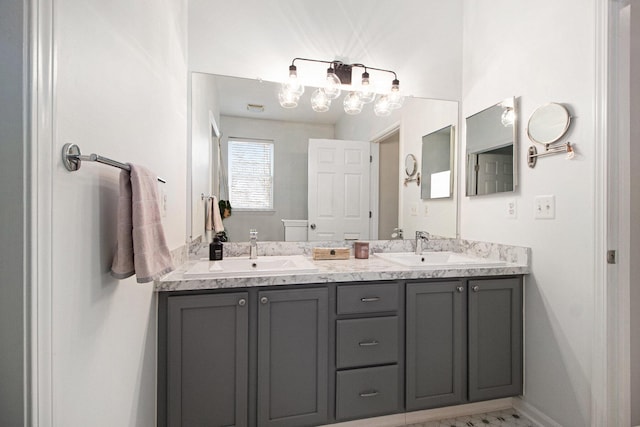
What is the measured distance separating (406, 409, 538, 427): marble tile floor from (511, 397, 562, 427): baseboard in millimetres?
25

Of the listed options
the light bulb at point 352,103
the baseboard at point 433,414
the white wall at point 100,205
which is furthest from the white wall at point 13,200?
the light bulb at point 352,103

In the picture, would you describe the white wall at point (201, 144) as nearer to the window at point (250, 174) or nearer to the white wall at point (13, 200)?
the window at point (250, 174)

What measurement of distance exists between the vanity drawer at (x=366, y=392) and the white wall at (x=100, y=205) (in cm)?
85

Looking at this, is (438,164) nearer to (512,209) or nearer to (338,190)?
(512,209)

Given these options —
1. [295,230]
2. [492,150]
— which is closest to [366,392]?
[295,230]

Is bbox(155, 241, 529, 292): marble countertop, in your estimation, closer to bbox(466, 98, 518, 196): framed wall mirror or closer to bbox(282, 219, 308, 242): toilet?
bbox(282, 219, 308, 242): toilet

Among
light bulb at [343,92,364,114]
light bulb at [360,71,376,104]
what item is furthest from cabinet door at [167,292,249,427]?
light bulb at [360,71,376,104]

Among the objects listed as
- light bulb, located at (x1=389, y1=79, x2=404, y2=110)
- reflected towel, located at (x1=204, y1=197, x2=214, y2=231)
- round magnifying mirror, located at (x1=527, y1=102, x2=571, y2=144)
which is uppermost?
→ light bulb, located at (x1=389, y1=79, x2=404, y2=110)

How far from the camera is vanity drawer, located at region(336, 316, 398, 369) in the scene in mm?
1455

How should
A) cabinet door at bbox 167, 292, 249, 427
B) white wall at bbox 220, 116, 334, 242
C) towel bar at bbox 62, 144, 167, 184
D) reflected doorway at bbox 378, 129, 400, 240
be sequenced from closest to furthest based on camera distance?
towel bar at bbox 62, 144, 167, 184
cabinet door at bbox 167, 292, 249, 427
white wall at bbox 220, 116, 334, 242
reflected doorway at bbox 378, 129, 400, 240

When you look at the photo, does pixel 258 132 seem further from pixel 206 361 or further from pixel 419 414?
pixel 419 414

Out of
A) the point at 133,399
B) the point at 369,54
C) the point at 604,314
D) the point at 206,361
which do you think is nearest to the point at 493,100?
the point at 369,54

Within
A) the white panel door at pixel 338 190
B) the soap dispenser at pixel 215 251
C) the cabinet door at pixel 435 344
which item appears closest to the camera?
the cabinet door at pixel 435 344

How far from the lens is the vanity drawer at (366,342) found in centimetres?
146
